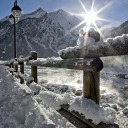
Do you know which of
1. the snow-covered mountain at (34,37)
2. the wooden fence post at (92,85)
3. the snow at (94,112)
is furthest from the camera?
the snow-covered mountain at (34,37)

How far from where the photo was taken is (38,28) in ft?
605

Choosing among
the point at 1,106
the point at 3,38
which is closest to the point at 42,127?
the point at 1,106

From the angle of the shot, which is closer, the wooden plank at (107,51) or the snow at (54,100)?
the wooden plank at (107,51)

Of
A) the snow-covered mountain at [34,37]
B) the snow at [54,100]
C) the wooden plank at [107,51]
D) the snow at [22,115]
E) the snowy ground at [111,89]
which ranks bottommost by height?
the snowy ground at [111,89]

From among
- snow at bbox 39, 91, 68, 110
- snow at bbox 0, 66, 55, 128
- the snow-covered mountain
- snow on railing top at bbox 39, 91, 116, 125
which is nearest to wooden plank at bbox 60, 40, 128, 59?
snow on railing top at bbox 39, 91, 116, 125

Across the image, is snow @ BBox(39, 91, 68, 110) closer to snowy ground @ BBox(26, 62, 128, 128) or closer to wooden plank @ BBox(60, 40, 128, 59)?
wooden plank @ BBox(60, 40, 128, 59)

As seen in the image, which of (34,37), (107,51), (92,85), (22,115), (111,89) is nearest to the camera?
(107,51)

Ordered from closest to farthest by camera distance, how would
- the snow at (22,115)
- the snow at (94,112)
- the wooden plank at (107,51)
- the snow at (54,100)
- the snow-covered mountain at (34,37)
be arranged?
1. the wooden plank at (107,51)
2. the snow at (94,112)
3. the snow at (22,115)
4. the snow at (54,100)
5. the snow-covered mountain at (34,37)

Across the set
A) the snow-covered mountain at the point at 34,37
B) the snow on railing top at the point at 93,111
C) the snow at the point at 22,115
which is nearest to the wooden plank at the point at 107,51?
the snow on railing top at the point at 93,111

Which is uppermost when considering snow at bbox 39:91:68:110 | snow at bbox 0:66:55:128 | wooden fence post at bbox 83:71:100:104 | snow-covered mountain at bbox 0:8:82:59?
snow-covered mountain at bbox 0:8:82:59

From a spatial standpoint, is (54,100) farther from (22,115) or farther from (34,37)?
(34,37)

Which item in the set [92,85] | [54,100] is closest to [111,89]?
[54,100]

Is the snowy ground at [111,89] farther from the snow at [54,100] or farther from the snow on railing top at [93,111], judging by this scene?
the snow on railing top at [93,111]

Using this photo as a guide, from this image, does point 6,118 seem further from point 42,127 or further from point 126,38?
point 126,38
